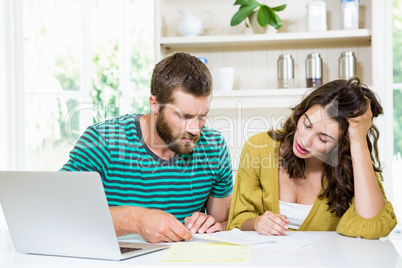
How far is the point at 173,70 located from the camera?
5.16ft

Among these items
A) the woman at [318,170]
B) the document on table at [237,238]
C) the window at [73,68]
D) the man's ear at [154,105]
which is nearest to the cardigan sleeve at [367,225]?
the woman at [318,170]

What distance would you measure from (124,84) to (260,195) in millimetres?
1437

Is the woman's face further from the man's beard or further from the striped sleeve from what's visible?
the striped sleeve

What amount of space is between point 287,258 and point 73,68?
1.94 metres

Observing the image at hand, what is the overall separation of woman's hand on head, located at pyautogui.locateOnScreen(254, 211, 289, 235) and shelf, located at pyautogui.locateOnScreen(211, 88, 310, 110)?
130cm

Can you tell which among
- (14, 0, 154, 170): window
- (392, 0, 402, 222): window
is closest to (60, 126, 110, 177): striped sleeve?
(14, 0, 154, 170): window

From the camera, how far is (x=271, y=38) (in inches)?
99.8

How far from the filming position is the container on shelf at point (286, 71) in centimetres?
256

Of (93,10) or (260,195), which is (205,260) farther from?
(93,10)

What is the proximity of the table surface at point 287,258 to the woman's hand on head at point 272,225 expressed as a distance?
129 millimetres

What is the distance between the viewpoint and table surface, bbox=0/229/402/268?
37.3 inches

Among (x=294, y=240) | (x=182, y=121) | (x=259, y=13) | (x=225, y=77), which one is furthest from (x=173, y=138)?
(x=259, y=13)

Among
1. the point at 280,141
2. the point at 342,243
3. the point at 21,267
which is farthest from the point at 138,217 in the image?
the point at 280,141

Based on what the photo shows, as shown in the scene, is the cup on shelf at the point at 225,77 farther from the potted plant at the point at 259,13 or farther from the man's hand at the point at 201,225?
the man's hand at the point at 201,225
